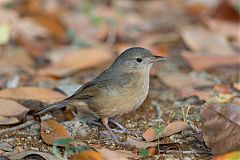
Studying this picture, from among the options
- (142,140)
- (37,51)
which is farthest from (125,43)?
(142,140)

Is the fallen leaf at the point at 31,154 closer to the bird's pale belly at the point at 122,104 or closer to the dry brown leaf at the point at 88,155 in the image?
the dry brown leaf at the point at 88,155

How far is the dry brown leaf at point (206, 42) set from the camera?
7.25 meters

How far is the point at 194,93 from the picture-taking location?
5.76 meters

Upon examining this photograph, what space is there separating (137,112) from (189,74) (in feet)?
4.36

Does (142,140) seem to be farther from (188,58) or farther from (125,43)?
(125,43)

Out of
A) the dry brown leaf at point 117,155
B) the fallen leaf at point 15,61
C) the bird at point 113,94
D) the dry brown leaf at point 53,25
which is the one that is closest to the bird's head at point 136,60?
the bird at point 113,94

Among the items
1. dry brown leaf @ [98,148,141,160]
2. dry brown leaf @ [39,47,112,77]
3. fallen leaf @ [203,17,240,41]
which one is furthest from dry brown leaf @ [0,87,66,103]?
fallen leaf @ [203,17,240,41]

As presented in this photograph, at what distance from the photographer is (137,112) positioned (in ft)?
17.9

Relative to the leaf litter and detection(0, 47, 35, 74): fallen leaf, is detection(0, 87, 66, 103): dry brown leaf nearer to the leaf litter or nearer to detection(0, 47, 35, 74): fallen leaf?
the leaf litter

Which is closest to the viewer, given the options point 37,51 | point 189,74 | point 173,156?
point 173,156

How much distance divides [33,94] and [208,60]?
2181 millimetres

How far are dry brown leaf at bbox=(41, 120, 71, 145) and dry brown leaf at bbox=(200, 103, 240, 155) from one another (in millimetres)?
1084

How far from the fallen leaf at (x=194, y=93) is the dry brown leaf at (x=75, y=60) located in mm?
1403

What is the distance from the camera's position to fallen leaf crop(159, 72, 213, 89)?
244 inches
